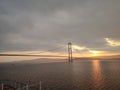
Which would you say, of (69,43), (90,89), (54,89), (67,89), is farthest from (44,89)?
(69,43)

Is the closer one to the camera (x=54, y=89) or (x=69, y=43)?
(x=54, y=89)

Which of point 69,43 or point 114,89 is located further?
point 69,43

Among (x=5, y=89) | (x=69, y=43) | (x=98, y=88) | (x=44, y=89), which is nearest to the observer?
(x=5, y=89)

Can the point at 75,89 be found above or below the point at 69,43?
below

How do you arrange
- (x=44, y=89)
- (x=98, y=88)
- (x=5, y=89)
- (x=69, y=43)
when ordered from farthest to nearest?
(x=69, y=43), (x=98, y=88), (x=44, y=89), (x=5, y=89)

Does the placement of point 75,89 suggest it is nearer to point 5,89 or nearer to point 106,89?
point 106,89

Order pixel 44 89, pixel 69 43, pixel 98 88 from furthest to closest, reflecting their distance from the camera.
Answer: pixel 69 43 < pixel 98 88 < pixel 44 89

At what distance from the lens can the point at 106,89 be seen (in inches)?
2447

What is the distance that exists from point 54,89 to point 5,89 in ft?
68.8

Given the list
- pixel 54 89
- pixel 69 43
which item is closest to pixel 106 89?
pixel 54 89

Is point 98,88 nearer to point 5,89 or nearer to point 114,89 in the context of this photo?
point 114,89

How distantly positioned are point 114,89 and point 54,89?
71.5 feet

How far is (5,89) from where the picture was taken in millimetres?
44594

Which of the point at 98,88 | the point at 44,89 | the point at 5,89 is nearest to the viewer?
the point at 5,89
